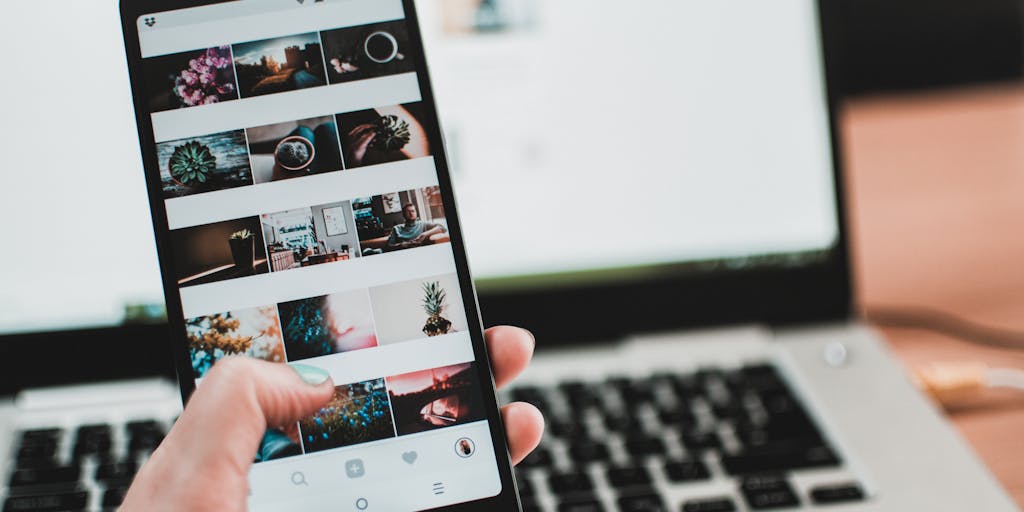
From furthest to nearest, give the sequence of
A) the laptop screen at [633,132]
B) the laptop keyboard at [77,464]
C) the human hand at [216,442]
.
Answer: the laptop screen at [633,132]
the laptop keyboard at [77,464]
the human hand at [216,442]

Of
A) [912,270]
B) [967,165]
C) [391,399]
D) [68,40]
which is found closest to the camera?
[391,399]

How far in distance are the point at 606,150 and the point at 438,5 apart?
0.13 m

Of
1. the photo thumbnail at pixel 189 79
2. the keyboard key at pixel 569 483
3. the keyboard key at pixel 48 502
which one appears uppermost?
the photo thumbnail at pixel 189 79

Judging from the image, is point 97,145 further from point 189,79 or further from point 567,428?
point 567,428

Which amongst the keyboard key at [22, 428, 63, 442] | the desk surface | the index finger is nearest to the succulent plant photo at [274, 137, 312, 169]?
the index finger

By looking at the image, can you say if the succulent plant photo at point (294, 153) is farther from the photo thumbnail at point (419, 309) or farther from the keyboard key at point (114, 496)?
the keyboard key at point (114, 496)

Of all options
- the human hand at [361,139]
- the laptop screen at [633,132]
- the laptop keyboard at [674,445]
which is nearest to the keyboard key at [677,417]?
the laptop keyboard at [674,445]

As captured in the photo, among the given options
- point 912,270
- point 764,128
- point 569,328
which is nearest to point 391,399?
point 569,328

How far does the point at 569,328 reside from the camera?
0.48 metres

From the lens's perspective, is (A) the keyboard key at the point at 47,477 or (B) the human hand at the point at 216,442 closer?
(B) the human hand at the point at 216,442

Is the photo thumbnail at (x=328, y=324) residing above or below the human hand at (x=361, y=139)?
below

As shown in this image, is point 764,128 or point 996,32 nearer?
point 764,128

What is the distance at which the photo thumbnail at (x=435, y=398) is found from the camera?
12.4 inches

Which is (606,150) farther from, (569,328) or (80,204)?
(80,204)
